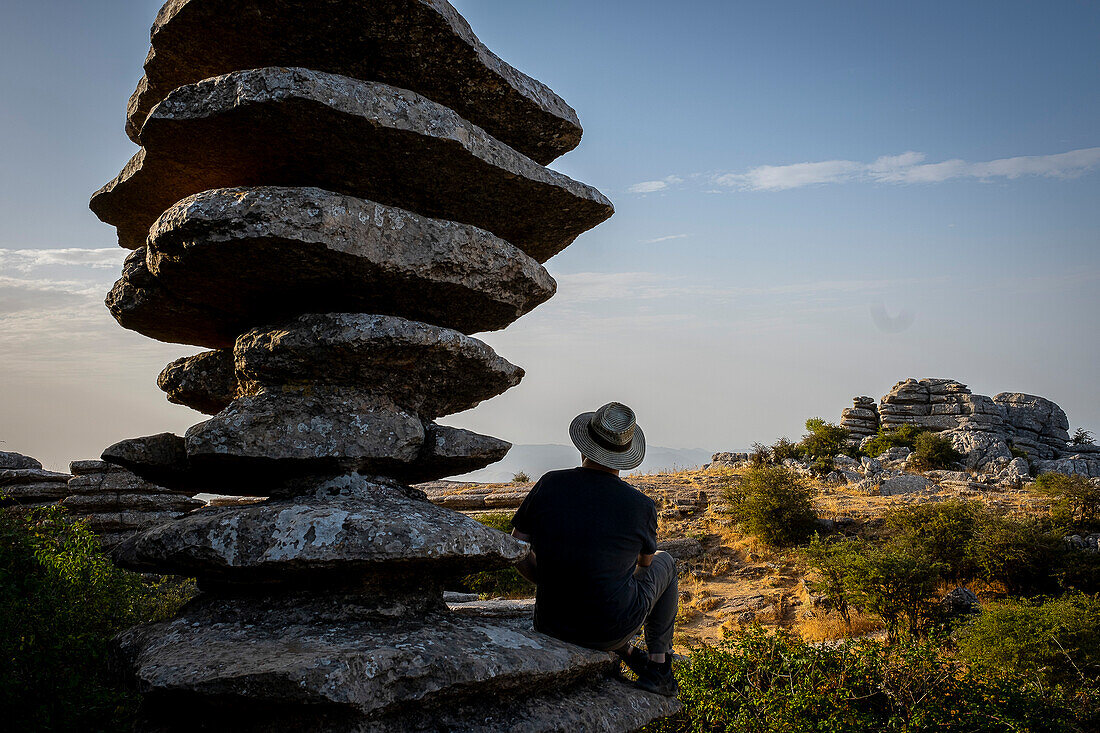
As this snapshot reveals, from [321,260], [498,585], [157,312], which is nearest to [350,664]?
[321,260]

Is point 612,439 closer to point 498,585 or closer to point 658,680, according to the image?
point 658,680

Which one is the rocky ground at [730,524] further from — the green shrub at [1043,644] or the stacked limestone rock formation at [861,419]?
the stacked limestone rock formation at [861,419]

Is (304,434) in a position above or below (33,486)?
above

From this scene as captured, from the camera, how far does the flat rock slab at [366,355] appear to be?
14.4 feet

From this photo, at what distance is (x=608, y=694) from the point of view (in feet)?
13.7

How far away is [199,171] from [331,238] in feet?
4.53

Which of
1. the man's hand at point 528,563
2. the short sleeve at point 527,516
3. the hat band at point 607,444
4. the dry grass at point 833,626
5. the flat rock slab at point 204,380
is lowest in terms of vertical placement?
the dry grass at point 833,626

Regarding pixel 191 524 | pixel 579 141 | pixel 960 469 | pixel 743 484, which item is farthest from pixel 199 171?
pixel 960 469

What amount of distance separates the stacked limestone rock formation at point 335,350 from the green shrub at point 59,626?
1.14 feet

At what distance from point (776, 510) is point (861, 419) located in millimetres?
27338

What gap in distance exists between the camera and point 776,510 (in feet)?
64.8

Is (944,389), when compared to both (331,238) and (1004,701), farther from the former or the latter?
(331,238)

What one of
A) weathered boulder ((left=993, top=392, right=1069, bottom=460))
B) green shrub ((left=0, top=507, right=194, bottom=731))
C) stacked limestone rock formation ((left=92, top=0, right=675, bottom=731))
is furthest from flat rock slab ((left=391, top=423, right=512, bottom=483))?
weathered boulder ((left=993, top=392, right=1069, bottom=460))

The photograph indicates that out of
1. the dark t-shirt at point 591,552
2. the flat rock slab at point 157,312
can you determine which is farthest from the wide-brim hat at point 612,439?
the flat rock slab at point 157,312
